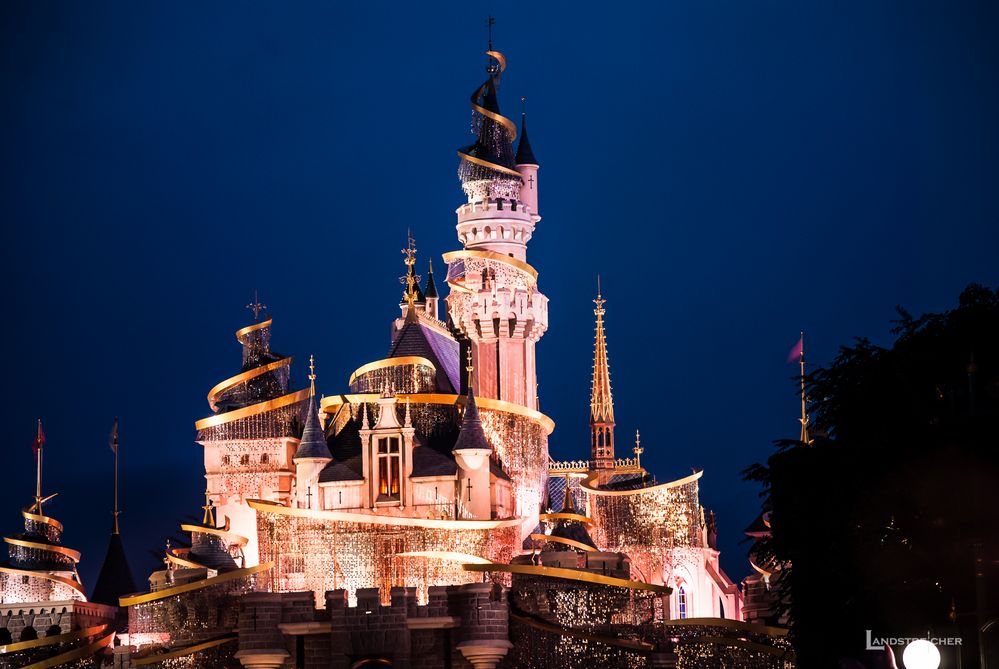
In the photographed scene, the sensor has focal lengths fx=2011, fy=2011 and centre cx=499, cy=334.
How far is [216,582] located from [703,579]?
16981mm

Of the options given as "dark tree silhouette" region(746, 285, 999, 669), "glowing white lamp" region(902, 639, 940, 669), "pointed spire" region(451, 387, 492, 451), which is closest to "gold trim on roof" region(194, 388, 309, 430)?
"pointed spire" region(451, 387, 492, 451)

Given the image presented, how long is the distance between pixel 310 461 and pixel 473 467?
468 cm

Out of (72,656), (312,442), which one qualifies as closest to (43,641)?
(72,656)

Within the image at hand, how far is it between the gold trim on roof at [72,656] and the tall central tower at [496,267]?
47.1ft

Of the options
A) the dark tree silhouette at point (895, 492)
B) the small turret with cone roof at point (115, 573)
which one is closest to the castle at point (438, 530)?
Result: the small turret with cone roof at point (115, 573)

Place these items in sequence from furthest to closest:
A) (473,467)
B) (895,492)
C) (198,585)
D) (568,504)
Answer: (568,504) → (473,467) → (198,585) → (895,492)

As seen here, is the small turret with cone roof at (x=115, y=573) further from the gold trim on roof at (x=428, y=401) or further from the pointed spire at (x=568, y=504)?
the pointed spire at (x=568, y=504)

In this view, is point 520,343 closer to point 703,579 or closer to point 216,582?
point 703,579

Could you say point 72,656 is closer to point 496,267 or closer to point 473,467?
point 473,467

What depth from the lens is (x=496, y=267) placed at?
63125 mm

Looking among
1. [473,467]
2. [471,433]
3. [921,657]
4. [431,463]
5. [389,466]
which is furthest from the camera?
[389,466]

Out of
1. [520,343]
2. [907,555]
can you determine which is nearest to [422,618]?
[520,343]

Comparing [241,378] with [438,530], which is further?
[241,378]

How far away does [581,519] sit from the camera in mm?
60031
